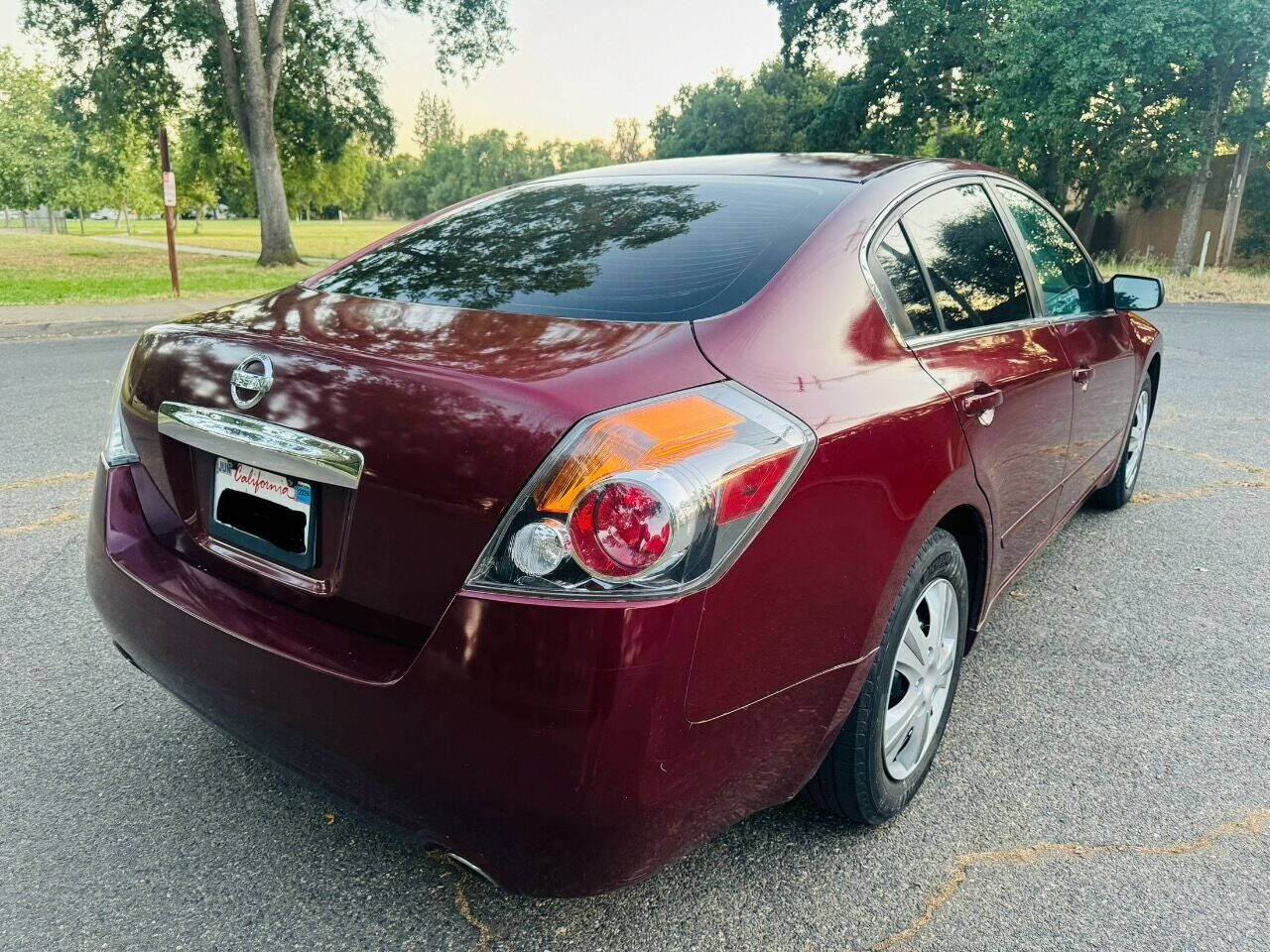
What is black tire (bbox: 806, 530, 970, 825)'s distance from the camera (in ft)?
6.61

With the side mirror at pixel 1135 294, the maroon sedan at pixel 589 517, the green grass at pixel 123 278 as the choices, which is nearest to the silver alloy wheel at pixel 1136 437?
the side mirror at pixel 1135 294

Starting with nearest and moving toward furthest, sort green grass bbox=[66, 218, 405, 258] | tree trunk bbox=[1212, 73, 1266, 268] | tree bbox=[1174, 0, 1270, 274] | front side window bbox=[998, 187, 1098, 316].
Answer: front side window bbox=[998, 187, 1098, 316], tree bbox=[1174, 0, 1270, 274], tree trunk bbox=[1212, 73, 1266, 268], green grass bbox=[66, 218, 405, 258]

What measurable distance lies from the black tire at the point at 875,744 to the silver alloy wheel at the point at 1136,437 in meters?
2.90

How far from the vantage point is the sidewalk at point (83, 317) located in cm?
1128

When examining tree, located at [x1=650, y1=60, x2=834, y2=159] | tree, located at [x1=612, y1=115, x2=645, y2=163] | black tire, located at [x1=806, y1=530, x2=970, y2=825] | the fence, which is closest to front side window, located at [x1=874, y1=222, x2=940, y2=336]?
black tire, located at [x1=806, y1=530, x2=970, y2=825]

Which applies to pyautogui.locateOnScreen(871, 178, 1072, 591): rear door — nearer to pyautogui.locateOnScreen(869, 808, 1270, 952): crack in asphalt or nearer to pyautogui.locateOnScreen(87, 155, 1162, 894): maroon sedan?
pyautogui.locateOnScreen(87, 155, 1162, 894): maroon sedan

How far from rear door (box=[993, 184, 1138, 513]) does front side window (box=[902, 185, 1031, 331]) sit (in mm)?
207

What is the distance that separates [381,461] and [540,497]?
12.8 inches

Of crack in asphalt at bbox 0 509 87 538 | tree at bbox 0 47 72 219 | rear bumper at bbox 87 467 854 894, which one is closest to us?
rear bumper at bbox 87 467 854 894

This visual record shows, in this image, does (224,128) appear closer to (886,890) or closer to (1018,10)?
(1018,10)

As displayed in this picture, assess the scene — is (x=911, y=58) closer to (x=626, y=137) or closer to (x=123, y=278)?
(x=123, y=278)

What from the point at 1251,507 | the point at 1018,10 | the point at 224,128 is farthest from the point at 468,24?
the point at 1251,507

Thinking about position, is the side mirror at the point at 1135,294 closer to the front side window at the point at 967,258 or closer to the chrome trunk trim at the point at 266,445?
the front side window at the point at 967,258

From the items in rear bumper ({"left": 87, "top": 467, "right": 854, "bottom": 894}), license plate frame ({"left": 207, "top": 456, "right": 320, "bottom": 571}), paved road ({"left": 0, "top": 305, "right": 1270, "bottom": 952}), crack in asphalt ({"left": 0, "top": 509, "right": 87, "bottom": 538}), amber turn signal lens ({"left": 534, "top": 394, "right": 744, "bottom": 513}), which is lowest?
crack in asphalt ({"left": 0, "top": 509, "right": 87, "bottom": 538})
